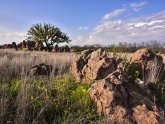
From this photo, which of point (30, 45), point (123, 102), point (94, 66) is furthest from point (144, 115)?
point (30, 45)

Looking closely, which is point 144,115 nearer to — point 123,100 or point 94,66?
point 123,100

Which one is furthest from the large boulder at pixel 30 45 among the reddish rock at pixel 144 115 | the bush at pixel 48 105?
the reddish rock at pixel 144 115

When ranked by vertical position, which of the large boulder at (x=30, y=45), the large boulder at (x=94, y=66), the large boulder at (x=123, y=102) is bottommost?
the large boulder at (x=30, y=45)

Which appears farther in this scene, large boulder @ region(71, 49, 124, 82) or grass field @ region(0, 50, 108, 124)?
large boulder @ region(71, 49, 124, 82)

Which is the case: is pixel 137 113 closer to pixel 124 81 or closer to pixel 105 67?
pixel 124 81

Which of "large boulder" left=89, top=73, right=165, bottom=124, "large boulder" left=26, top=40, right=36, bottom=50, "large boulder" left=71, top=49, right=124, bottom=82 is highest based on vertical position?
"large boulder" left=71, top=49, right=124, bottom=82

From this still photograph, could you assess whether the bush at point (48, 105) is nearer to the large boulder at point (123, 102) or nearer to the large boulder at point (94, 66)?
the large boulder at point (123, 102)

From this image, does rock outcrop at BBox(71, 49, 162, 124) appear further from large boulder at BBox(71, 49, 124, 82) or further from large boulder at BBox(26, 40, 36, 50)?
large boulder at BBox(26, 40, 36, 50)

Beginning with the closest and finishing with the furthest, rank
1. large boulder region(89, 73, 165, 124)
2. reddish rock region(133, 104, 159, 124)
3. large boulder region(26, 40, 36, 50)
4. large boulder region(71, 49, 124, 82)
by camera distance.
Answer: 1. reddish rock region(133, 104, 159, 124)
2. large boulder region(89, 73, 165, 124)
3. large boulder region(71, 49, 124, 82)
4. large boulder region(26, 40, 36, 50)

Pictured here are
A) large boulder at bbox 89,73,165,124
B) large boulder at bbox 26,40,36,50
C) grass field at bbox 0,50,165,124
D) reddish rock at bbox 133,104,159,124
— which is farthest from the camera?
large boulder at bbox 26,40,36,50

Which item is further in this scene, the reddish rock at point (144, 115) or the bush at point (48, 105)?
the bush at point (48, 105)

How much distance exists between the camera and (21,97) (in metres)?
8.00

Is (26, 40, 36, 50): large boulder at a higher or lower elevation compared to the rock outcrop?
lower

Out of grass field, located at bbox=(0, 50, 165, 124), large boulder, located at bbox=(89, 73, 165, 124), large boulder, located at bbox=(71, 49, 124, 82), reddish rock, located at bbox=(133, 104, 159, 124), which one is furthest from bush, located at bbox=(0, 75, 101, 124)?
reddish rock, located at bbox=(133, 104, 159, 124)
